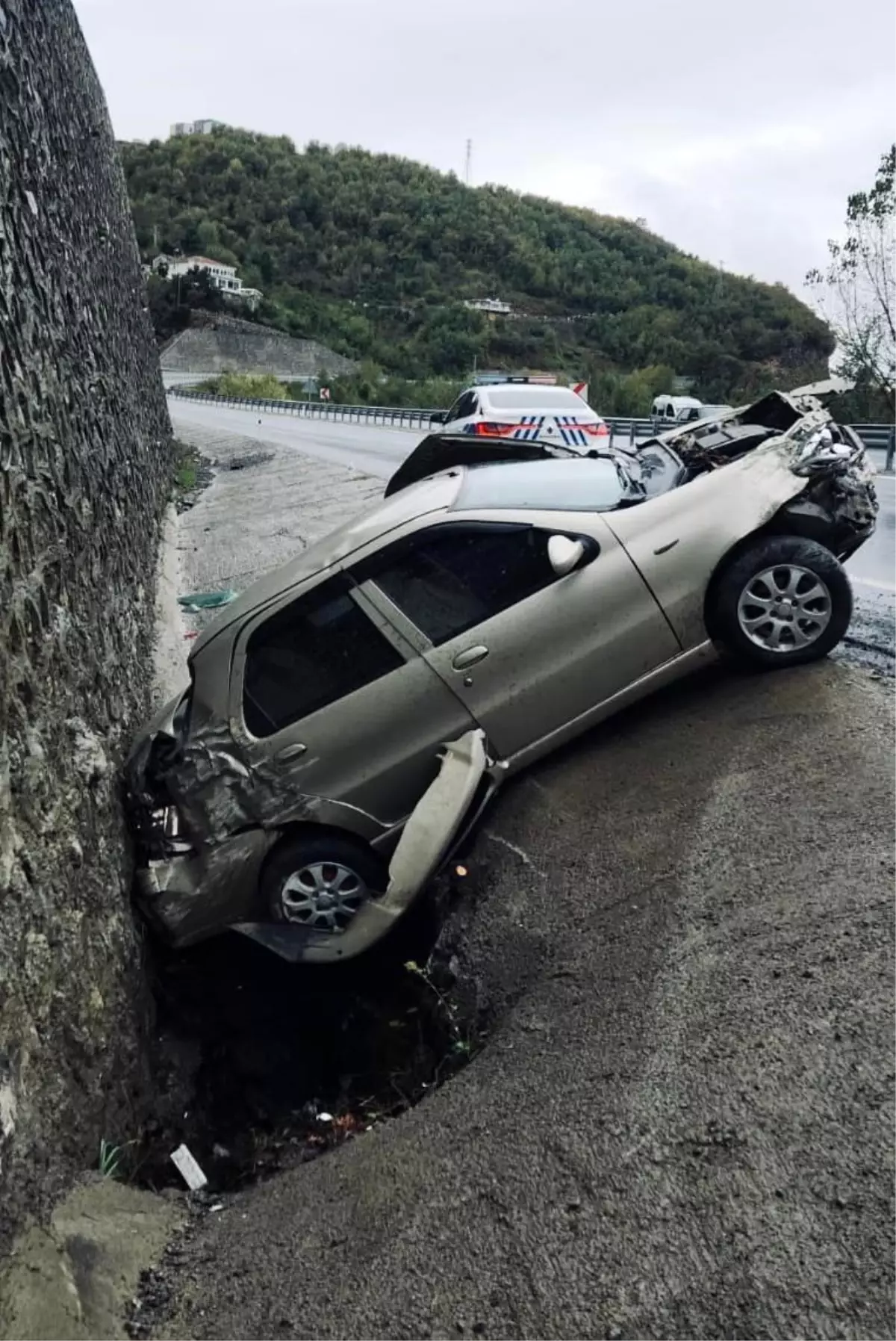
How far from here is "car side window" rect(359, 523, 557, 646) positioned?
5102 millimetres

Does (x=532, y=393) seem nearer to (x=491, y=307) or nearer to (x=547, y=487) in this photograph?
(x=547, y=487)

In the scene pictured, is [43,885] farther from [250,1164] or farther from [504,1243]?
[504,1243]

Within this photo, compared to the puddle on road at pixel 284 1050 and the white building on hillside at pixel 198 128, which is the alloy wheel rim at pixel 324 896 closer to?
the puddle on road at pixel 284 1050

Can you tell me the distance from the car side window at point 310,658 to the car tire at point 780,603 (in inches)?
66.8

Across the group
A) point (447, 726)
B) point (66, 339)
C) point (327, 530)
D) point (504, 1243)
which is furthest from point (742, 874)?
point (327, 530)

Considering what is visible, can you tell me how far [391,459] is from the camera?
23688 mm

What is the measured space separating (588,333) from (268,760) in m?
101

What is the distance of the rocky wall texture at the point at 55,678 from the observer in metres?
3.42

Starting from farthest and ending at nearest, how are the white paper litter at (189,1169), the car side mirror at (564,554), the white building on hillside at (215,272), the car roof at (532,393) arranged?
the white building on hillside at (215,272), the car roof at (532,393), the car side mirror at (564,554), the white paper litter at (189,1169)

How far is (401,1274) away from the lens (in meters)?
2.87

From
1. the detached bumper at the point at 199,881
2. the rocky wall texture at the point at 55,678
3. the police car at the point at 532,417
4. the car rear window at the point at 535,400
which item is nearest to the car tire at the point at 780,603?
the detached bumper at the point at 199,881

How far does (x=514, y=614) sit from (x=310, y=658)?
101 cm

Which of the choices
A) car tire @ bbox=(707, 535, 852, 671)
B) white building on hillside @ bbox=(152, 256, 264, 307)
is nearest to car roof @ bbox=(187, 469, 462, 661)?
car tire @ bbox=(707, 535, 852, 671)

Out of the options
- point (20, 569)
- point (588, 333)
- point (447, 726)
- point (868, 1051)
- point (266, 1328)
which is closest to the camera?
point (266, 1328)
